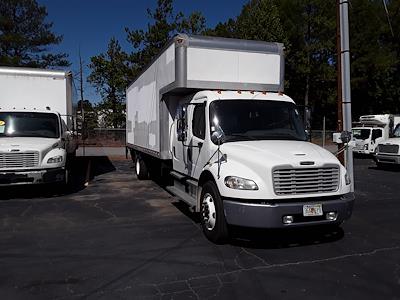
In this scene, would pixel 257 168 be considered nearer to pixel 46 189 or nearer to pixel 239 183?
pixel 239 183

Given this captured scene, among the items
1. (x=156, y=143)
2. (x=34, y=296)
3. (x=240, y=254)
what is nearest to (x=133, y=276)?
(x=34, y=296)

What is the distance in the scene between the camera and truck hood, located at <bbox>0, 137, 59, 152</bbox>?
10.4 meters

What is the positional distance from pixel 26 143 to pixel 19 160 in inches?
21.2

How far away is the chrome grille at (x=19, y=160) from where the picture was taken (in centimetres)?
1030

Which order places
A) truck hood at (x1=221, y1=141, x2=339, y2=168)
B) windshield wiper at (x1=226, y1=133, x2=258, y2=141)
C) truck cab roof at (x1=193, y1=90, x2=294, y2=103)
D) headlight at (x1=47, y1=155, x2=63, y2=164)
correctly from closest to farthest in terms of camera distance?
truck hood at (x1=221, y1=141, x2=339, y2=168), windshield wiper at (x1=226, y1=133, x2=258, y2=141), truck cab roof at (x1=193, y1=90, x2=294, y2=103), headlight at (x1=47, y1=155, x2=63, y2=164)

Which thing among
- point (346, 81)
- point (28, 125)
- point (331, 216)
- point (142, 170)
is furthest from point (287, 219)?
point (142, 170)

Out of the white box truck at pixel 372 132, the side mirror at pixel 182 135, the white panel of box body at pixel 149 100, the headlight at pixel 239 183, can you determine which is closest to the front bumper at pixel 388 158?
the white box truck at pixel 372 132

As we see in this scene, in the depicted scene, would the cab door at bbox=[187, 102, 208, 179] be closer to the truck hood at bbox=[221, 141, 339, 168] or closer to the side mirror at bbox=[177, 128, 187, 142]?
the side mirror at bbox=[177, 128, 187, 142]

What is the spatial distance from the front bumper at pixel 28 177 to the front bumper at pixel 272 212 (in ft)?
19.0

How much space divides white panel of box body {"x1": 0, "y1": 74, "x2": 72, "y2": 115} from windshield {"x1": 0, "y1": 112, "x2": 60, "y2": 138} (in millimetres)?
788

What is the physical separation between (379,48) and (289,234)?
42.5 m

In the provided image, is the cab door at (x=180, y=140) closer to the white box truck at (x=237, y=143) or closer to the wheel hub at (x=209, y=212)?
the white box truck at (x=237, y=143)

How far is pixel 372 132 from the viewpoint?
2472 centimetres

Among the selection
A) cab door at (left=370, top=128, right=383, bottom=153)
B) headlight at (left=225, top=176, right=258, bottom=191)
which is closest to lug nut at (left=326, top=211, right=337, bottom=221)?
headlight at (left=225, top=176, right=258, bottom=191)
